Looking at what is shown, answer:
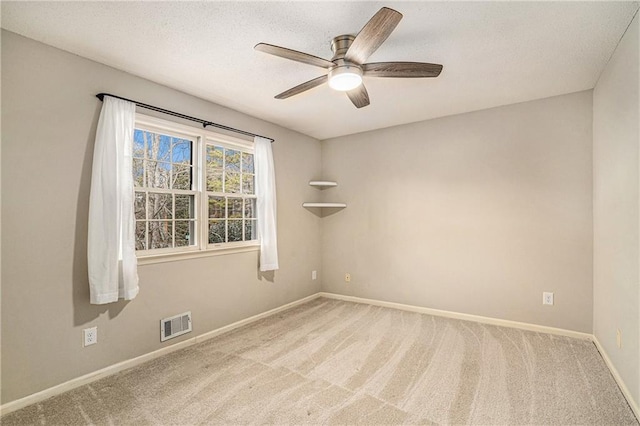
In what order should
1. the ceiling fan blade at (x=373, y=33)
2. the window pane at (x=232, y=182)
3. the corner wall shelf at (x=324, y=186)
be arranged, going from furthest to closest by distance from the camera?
the corner wall shelf at (x=324, y=186) → the window pane at (x=232, y=182) → the ceiling fan blade at (x=373, y=33)

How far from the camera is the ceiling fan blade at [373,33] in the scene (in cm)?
152

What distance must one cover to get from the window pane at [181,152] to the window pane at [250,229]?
1.02 meters

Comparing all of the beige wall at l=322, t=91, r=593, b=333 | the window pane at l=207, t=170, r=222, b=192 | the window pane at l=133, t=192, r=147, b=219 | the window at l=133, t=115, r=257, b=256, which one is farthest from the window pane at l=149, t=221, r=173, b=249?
the beige wall at l=322, t=91, r=593, b=333

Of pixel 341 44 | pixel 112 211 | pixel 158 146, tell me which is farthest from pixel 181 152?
pixel 341 44

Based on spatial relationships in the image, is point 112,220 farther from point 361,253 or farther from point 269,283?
point 361,253

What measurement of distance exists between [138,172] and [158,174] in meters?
0.17

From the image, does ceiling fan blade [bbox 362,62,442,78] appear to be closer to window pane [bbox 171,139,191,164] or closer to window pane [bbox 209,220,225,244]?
window pane [bbox 171,139,191,164]

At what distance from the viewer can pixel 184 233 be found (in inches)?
121

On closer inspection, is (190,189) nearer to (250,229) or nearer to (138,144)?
(138,144)

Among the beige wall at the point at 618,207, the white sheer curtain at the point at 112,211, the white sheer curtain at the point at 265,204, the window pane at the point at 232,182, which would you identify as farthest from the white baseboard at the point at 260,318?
the window pane at the point at 232,182

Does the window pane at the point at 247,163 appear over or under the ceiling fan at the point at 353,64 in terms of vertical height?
under

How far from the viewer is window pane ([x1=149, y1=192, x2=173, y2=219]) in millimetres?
2819

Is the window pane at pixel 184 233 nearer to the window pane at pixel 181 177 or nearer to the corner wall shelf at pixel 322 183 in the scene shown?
the window pane at pixel 181 177

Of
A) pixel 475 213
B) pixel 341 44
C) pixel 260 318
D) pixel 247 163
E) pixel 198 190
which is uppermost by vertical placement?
pixel 341 44
